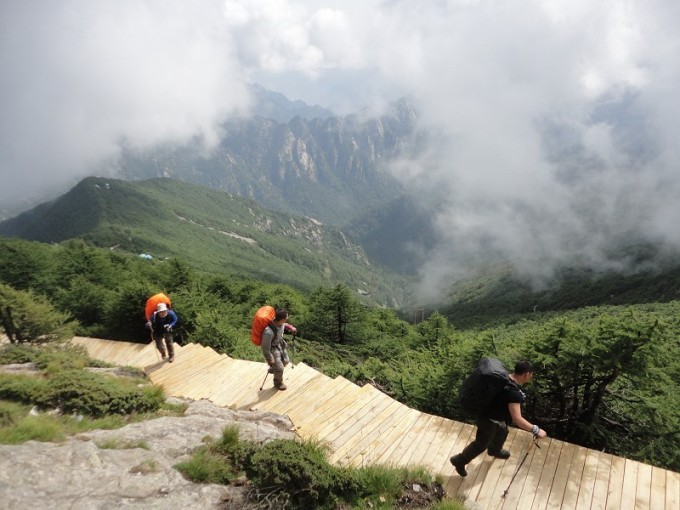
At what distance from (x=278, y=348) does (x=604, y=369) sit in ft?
24.4

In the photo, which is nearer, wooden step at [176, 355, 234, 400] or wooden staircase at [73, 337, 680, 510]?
wooden staircase at [73, 337, 680, 510]

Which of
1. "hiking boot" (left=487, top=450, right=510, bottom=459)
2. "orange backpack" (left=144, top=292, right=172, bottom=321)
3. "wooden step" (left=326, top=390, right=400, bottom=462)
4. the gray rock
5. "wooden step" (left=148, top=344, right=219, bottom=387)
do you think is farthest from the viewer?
"orange backpack" (left=144, top=292, right=172, bottom=321)

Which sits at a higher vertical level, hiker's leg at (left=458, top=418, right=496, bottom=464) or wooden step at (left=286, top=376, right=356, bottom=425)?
hiker's leg at (left=458, top=418, right=496, bottom=464)

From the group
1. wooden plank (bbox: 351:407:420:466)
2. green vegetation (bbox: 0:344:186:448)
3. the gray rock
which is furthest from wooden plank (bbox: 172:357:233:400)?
wooden plank (bbox: 351:407:420:466)

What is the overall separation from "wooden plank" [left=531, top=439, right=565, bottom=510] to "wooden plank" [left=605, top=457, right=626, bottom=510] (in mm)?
782

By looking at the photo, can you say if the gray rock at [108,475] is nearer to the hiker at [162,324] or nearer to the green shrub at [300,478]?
the green shrub at [300,478]

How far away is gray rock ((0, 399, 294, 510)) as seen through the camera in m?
4.37

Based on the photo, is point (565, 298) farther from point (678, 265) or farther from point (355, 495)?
point (355, 495)

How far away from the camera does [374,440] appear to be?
25.8 feet

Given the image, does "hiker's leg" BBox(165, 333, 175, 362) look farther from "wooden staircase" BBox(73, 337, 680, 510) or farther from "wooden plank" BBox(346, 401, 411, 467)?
"wooden plank" BBox(346, 401, 411, 467)

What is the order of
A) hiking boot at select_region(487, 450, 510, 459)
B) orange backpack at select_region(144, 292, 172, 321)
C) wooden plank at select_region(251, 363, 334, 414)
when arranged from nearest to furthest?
hiking boot at select_region(487, 450, 510, 459), wooden plank at select_region(251, 363, 334, 414), orange backpack at select_region(144, 292, 172, 321)

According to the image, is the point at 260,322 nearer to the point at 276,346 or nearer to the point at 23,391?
the point at 276,346

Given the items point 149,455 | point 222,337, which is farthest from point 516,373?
point 222,337

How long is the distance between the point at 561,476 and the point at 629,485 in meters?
0.98
